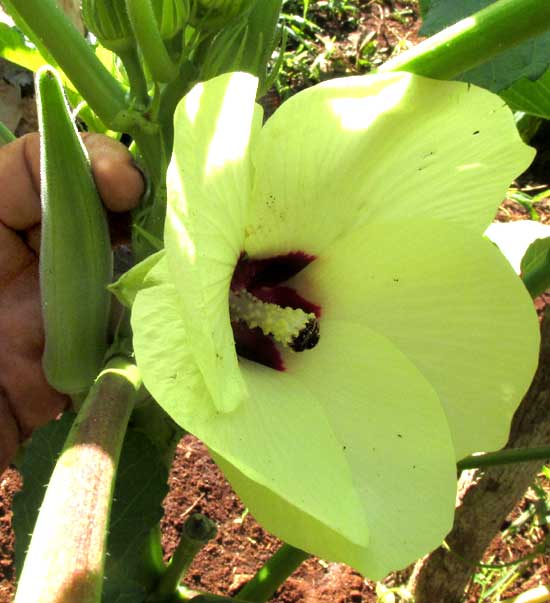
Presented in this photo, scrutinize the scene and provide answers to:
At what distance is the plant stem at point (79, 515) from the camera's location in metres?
0.45

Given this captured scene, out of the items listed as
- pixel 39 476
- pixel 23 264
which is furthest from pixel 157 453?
pixel 23 264

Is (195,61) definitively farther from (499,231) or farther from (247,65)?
(499,231)

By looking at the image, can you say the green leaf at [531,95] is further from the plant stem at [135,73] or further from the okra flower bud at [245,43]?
A: the plant stem at [135,73]

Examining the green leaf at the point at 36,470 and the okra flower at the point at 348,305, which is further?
the green leaf at the point at 36,470

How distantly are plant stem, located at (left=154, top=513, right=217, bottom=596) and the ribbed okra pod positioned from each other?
1.13 ft

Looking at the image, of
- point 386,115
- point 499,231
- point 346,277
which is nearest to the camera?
point 386,115

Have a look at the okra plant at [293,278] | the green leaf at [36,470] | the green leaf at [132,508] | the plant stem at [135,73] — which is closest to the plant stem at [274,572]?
the green leaf at [132,508]

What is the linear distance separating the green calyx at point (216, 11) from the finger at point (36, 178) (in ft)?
0.55

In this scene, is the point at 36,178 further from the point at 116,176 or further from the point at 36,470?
the point at 36,470

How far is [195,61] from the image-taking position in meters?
0.75

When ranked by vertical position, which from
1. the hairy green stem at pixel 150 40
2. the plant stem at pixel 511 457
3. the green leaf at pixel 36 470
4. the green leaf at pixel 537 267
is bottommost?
the plant stem at pixel 511 457

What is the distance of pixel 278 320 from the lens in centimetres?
75

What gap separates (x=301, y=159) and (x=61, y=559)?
336mm

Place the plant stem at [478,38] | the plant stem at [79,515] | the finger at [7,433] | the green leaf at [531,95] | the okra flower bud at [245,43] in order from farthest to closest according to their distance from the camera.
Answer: the finger at [7,433]
the green leaf at [531,95]
the okra flower bud at [245,43]
the plant stem at [478,38]
the plant stem at [79,515]
